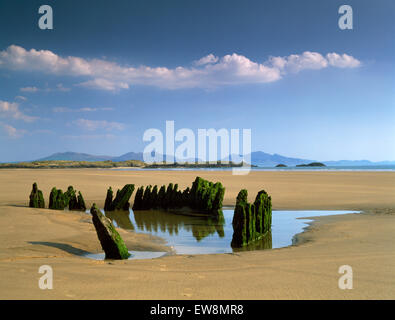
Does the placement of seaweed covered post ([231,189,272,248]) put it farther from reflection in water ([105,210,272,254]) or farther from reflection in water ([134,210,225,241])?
reflection in water ([134,210,225,241])

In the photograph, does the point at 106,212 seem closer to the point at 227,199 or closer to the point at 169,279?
the point at 227,199

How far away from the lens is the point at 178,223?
13023 millimetres

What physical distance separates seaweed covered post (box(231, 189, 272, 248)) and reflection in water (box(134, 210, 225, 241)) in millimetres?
1308

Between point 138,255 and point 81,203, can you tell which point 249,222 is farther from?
point 81,203

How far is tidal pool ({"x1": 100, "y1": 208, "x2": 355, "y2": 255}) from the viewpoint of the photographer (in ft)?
29.5

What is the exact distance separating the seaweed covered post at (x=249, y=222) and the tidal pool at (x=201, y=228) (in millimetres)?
220

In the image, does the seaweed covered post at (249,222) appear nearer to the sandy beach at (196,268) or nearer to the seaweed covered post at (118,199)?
the sandy beach at (196,268)

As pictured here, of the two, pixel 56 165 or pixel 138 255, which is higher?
pixel 56 165

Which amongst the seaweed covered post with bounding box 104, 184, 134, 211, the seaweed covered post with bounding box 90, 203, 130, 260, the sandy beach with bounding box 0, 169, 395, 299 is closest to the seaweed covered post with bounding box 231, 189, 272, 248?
the sandy beach with bounding box 0, 169, 395, 299

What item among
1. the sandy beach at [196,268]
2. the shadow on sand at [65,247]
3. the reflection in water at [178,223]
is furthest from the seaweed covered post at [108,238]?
the reflection in water at [178,223]

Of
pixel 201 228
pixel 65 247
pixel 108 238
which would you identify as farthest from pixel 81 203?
pixel 108 238

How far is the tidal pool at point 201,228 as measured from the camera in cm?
898

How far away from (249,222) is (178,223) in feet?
15.1
